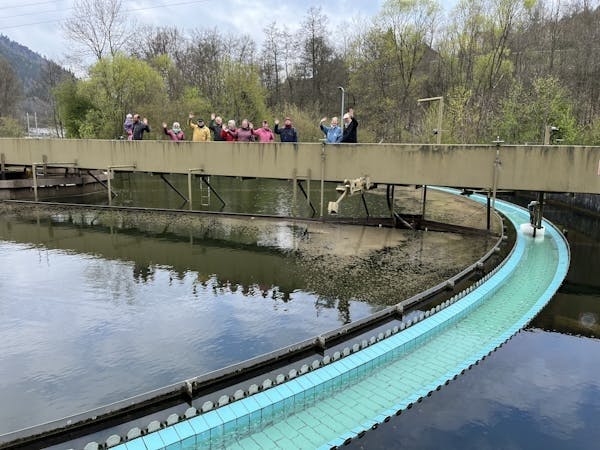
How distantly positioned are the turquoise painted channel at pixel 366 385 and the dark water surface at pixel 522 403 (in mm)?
162

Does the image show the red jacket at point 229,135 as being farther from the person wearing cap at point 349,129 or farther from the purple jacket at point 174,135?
the person wearing cap at point 349,129

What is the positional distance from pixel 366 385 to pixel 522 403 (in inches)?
63.3

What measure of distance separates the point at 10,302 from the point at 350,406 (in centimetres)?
545

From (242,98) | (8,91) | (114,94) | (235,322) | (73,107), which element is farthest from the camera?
(8,91)

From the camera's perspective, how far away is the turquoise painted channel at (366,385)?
3766mm

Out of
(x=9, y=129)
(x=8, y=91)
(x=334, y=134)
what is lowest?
(x=334, y=134)

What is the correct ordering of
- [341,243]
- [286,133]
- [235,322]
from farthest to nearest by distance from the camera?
[286,133] < [341,243] < [235,322]

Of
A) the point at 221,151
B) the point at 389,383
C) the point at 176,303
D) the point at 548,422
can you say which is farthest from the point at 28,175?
the point at 548,422

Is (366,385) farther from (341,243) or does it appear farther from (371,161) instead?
(371,161)

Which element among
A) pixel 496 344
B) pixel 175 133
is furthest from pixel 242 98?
pixel 496 344

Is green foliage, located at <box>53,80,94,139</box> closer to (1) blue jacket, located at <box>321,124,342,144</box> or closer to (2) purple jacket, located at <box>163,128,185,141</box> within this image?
(2) purple jacket, located at <box>163,128,185,141</box>

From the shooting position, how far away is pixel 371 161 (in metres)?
11.0

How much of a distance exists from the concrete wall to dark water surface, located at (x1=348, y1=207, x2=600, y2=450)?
4125mm

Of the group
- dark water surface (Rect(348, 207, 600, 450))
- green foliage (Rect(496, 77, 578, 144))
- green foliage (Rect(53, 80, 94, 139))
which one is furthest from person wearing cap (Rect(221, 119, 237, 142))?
green foliage (Rect(53, 80, 94, 139))
